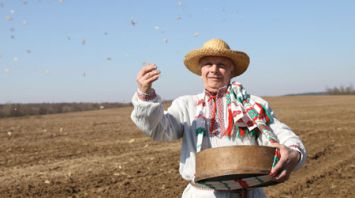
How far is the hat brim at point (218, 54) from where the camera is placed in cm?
284

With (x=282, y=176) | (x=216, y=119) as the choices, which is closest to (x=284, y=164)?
(x=282, y=176)

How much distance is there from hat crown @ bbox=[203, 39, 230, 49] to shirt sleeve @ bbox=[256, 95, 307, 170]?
0.41 meters

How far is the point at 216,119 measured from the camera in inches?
108

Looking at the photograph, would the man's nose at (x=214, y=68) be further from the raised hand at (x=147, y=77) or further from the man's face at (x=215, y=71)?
the raised hand at (x=147, y=77)

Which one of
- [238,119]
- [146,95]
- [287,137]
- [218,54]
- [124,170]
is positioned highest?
[218,54]

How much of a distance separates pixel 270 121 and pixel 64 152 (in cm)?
1056

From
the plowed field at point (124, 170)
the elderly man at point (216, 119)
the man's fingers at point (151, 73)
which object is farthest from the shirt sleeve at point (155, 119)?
the plowed field at point (124, 170)

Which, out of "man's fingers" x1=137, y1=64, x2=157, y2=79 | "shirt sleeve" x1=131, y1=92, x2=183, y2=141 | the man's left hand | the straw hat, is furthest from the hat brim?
the man's left hand

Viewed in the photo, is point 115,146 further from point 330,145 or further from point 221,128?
point 221,128

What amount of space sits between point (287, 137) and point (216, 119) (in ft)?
1.41

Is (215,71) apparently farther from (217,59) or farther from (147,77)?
(147,77)

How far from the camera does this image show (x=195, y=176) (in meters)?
2.56

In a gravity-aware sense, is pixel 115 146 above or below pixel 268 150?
below

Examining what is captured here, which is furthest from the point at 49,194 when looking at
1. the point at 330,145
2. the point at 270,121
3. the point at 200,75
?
the point at 330,145
